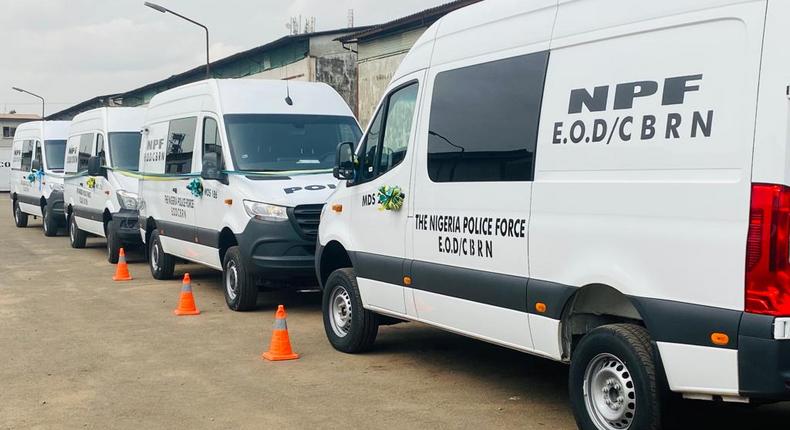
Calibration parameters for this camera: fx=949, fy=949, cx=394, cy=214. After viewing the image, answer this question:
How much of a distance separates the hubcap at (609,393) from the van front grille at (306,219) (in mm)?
5264

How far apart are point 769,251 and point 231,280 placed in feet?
25.4

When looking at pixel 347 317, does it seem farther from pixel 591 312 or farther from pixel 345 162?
pixel 591 312

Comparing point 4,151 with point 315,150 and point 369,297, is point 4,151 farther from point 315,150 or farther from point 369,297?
point 369,297

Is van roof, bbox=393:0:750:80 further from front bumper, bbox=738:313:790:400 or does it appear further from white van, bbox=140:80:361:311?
white van, bbox=140:80:361:311

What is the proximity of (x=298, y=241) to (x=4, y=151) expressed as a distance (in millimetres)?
51559

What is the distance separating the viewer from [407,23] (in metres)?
26.8

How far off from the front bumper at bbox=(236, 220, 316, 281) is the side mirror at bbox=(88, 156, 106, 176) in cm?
772

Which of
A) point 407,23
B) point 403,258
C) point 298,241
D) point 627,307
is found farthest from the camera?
point 407,23

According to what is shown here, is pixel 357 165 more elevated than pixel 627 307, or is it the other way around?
pixel 357 165

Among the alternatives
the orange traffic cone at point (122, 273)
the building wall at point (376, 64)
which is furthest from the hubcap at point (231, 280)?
the building wall at point (376, 64)

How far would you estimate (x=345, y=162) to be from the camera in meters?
8.27

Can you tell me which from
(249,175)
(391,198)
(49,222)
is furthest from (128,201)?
(391,198)

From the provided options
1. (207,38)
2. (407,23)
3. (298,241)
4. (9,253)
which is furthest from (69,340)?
(207,38)

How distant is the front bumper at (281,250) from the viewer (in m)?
10.4
